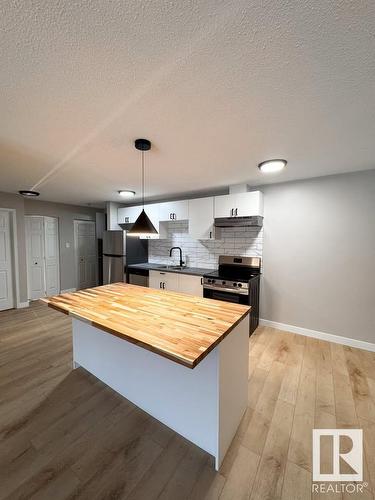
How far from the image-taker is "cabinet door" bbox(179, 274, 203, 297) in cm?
346

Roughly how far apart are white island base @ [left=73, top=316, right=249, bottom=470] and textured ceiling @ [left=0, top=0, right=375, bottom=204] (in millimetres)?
1587

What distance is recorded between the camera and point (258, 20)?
864 millimetres

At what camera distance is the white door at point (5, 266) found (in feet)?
14.1

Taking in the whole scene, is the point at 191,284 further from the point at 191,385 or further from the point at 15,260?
the point at 15,260

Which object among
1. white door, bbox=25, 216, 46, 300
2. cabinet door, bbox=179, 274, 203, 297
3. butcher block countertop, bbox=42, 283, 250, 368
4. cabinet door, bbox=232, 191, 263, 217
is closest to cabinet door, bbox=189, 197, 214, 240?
cabinet door, bbox=232, 191, 263, 217

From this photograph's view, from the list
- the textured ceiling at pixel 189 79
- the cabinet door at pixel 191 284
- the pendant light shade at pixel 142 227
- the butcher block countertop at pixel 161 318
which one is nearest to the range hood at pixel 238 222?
the cabinet door at pixel 191 284

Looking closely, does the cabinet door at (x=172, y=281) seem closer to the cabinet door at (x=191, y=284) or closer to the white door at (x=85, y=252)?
the cabinet door at (x=191, y=284)

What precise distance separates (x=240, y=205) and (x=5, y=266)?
195 inches

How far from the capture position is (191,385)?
1441mm

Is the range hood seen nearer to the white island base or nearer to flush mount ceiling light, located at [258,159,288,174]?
flush mount ceiling light, located at [258,159,288,174]

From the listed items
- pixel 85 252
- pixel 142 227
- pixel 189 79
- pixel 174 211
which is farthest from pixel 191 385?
pixel 85 252

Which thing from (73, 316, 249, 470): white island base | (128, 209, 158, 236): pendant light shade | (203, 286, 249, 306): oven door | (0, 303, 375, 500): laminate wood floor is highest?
(128, 209, 158, 236): pendant light shade

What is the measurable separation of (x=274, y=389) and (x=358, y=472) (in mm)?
770

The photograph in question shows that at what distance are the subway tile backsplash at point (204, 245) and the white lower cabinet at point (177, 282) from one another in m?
0.63
